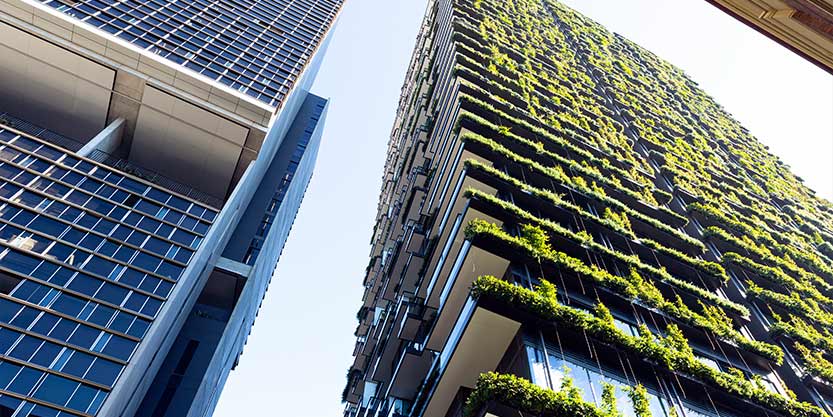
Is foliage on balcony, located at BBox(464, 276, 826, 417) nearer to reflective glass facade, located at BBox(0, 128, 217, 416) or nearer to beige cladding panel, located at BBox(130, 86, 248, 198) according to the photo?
reflective glass facade, located at BBox(0, 128, 217, 416)

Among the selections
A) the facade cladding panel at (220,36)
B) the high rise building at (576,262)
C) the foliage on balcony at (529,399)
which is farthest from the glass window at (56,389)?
the facade cladding panel at (220,36)

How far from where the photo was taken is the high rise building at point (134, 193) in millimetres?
27812

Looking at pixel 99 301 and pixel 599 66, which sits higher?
pixel 599 66

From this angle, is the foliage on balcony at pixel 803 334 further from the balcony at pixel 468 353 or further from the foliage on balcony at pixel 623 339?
the balcony at pixel 468 353

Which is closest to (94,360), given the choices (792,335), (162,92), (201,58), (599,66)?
(162,92)

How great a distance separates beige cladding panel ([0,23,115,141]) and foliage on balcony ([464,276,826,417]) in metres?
46.5

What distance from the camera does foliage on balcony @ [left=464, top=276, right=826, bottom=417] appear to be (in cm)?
1611

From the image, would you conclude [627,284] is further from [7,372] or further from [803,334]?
[7,372]

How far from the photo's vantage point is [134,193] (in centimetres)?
3822

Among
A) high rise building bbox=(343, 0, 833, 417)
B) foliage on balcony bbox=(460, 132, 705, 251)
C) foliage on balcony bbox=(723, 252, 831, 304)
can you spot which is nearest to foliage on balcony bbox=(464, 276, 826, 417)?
high rise building bbox=(343, 0, 833, 417)

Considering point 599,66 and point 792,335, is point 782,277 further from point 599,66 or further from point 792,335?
point 599,66

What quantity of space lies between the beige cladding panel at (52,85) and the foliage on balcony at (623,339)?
4650 centimetres

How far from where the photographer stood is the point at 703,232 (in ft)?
99.6

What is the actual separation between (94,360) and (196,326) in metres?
20.0
